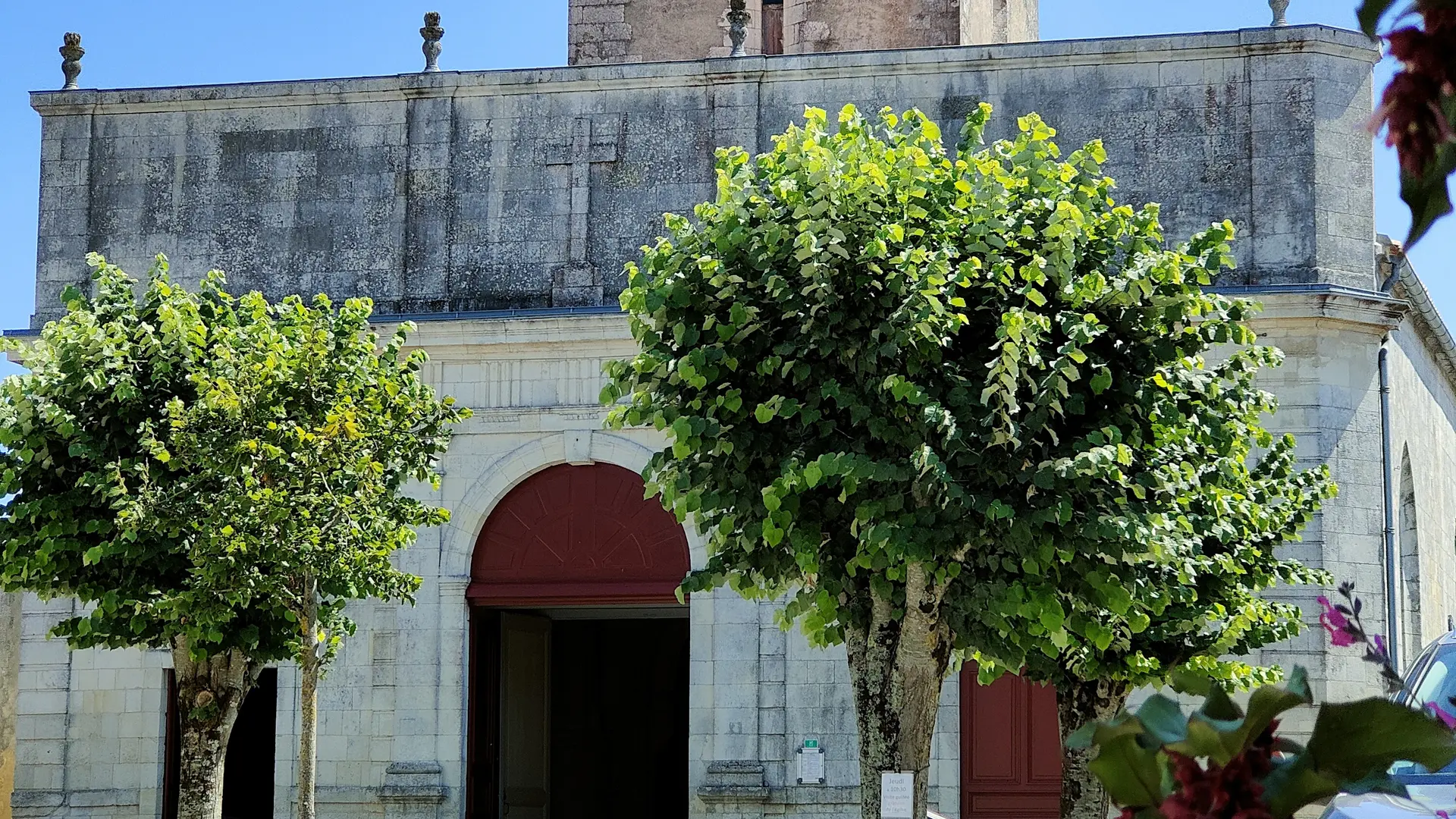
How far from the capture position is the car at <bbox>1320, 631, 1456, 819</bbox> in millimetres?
5121

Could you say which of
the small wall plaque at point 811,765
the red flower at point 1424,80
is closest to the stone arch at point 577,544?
the small wall plaque at point 811,765

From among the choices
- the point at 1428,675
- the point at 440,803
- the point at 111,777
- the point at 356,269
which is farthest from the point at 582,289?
the point at 1428,675

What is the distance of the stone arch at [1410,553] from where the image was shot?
21.5 metres

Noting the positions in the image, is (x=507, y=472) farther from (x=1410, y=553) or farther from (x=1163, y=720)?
(x=1163, y=720)

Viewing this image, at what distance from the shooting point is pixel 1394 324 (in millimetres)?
19500

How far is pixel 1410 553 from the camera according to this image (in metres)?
22.4

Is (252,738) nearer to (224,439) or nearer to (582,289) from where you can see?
(582,289)

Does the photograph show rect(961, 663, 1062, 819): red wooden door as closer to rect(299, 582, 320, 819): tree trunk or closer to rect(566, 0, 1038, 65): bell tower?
rect(299, 582, 320, 819): tree trunk

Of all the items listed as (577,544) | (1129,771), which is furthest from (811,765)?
(1129,771)

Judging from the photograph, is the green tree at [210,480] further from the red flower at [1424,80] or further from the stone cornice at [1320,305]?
the red flower at [1424,80]

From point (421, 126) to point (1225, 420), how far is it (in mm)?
11348

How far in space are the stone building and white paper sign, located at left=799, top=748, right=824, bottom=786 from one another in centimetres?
4

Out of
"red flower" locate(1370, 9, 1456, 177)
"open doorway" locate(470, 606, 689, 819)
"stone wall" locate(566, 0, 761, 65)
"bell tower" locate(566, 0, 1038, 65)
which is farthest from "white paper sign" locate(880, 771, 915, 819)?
"stone wall" locate(566, 0, 761, 65)

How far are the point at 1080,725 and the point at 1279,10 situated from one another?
9.03 meters
